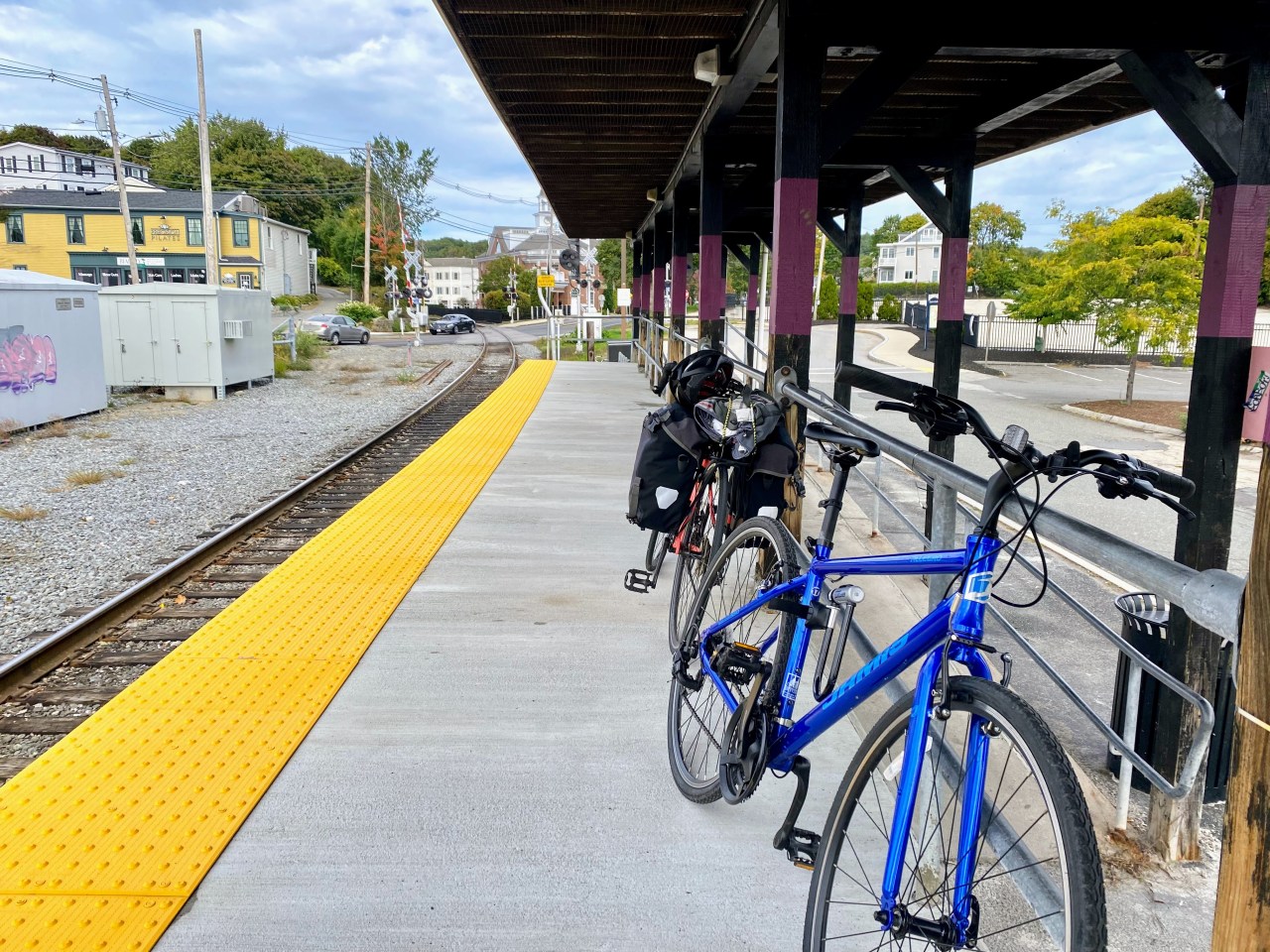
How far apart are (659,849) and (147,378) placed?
18057mm

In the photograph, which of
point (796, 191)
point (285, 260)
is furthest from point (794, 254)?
point (285, 260)

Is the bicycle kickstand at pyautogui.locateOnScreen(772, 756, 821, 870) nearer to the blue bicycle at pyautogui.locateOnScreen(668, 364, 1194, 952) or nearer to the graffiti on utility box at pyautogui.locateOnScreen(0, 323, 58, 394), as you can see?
the blue bicycle at pyautogui.locateOnScreen(668, 364, 1194, 952)

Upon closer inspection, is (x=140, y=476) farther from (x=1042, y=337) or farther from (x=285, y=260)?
(x=285, y=260)

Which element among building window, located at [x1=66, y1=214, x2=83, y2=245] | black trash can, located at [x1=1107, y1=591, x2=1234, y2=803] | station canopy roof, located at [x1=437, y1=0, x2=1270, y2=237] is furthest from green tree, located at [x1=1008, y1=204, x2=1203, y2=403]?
building window, located at [x1=66, y1=214, x2=83, y2=245]

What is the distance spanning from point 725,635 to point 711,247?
27.5 feet

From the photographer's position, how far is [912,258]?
335 ft

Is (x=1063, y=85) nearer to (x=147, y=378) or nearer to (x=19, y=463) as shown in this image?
(x=19, y=463)

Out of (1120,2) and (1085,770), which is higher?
(1120,2)

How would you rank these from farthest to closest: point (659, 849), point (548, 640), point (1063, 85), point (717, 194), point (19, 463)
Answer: point (19, 463)
point (717, 194)
point (1063, 85)
point (548, 640)
point (659, 849)

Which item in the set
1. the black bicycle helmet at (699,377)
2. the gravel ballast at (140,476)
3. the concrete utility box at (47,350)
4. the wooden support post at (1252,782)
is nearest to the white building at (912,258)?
the gravel ballast at (140,476)

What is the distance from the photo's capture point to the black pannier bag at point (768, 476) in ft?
11.1

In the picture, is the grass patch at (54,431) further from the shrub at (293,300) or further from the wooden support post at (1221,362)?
the shrub at (293,300)

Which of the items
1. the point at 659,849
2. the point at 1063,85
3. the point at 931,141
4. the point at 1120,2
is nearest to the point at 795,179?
the point at 1120,2

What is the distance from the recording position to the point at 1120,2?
201 inches
